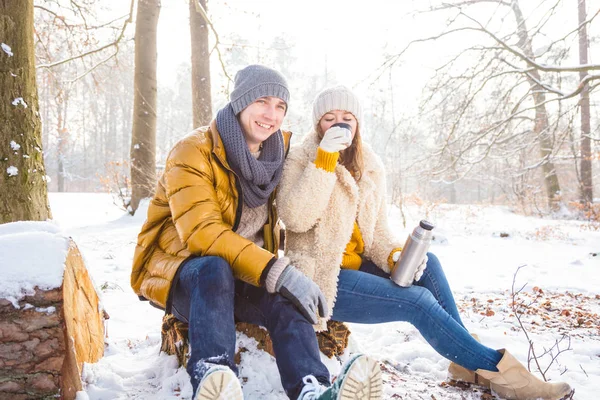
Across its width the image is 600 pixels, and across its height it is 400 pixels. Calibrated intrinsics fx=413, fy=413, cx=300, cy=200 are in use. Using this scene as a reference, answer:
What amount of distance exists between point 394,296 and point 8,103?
8.88 feet

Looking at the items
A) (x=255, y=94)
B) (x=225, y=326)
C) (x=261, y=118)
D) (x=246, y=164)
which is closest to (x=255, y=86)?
(x=255, y=94)

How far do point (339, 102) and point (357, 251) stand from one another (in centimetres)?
94

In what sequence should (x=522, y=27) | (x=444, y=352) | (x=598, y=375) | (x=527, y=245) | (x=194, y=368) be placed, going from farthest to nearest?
(x=527, y=245)
(x=522, y=27)
(x=598, y=375)
(x=444, y=352)
(x=194, y=368)

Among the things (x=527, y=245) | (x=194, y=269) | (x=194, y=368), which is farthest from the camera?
(x=527, y=245)

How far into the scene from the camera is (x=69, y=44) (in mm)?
6152

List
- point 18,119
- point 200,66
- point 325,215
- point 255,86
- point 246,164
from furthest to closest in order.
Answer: point 200,66
point 18,119
point 325,215
point 255,86
point 246,164

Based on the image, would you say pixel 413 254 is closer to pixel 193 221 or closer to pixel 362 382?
pixel 362 382

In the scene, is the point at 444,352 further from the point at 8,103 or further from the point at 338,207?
the point at 8,103

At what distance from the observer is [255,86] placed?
2.24 m

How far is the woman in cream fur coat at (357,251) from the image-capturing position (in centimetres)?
209

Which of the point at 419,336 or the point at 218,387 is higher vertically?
the point at 218,387

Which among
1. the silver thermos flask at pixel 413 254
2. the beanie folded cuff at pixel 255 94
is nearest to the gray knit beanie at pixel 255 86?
the beanie folded cuff at pixel 255 94

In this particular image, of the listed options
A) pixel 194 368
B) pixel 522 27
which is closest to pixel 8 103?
pixel 194 368

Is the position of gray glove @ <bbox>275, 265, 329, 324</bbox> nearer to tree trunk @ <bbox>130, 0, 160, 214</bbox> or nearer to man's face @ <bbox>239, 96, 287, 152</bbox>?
man's face @ <bbox>239, 96, 287, 152</bbox>
